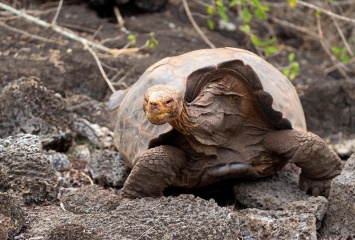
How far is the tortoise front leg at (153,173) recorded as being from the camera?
328 cm

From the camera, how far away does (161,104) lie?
2.82 m

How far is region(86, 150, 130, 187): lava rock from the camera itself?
12.4 feet

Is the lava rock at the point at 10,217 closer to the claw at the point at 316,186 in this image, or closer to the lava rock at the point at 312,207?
the lava rock at the point at 312,207

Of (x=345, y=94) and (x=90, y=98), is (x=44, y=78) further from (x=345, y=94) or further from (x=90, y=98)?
(x=345, y=94)

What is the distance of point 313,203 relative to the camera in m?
2.96

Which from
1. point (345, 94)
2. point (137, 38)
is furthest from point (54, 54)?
point (345, 94)

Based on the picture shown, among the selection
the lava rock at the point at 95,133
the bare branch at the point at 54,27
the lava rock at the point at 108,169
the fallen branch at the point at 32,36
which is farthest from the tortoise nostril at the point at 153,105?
the fallen branch at the point at 32,36

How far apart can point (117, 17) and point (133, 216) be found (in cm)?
434

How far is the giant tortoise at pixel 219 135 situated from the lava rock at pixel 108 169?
135 millimetres

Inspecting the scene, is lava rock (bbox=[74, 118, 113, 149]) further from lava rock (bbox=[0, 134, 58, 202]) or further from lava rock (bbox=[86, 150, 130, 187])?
lava rock (bbox=[0, 134, 58, 202])

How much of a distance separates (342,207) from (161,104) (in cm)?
83

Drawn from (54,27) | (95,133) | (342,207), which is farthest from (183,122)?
(54,27)

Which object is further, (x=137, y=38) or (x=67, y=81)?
(x=137, y=38)

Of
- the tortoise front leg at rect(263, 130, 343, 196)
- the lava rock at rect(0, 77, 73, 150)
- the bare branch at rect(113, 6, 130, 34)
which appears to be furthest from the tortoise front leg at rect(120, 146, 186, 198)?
the bare branch at rect(113, 6, 130, 34)
